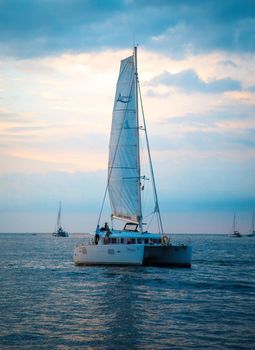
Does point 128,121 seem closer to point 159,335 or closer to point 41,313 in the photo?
point 41,313

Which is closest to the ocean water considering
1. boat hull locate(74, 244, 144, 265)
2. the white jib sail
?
boat hull locate(74, 244, 144, 265)

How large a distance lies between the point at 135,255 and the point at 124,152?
1183 cm

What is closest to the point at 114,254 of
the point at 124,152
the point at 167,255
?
the point at 167,255

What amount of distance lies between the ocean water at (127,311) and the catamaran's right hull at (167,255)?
282cm

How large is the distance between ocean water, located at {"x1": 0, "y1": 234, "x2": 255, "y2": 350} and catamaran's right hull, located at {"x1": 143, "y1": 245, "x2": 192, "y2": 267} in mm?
2825

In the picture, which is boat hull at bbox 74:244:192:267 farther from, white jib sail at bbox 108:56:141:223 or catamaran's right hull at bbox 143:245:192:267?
white jib sail at bbox 108:56:141:223

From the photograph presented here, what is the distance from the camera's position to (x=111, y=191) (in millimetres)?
51562

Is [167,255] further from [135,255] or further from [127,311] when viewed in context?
[127,311]

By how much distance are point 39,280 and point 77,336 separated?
64.6 ft

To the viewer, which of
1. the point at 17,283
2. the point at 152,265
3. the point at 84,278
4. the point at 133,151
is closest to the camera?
the point at 17,283

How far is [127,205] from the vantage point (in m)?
49.5

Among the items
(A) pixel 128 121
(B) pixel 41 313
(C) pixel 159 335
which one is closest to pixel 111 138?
(A) pixel 128 121

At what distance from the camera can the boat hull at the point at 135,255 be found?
4278 cm

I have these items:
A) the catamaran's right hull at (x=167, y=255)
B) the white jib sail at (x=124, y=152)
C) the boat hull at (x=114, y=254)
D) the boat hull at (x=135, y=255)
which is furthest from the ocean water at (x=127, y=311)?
the white jib sail at (x=124, y=152)
